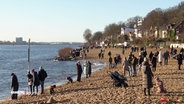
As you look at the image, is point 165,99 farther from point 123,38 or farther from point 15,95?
point 123,38

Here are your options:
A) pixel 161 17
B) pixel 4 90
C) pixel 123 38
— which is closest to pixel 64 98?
pixel 4 90

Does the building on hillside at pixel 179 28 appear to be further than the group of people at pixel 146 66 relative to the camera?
Yes

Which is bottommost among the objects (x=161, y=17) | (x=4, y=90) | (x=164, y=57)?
(x=4, y=90)

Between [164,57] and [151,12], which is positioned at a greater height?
[151,12]

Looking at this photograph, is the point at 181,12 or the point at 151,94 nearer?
the point at 151,94

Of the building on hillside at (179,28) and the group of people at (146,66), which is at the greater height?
the building on hillside at (179,28)

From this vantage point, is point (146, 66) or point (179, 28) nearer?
point (146, 66)

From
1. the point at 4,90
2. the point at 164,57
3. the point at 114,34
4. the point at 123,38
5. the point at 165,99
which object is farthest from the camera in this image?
the point at 114,34

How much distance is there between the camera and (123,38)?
143 meters

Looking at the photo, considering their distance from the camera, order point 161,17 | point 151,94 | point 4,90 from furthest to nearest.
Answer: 1. point 161,17
2. point 4,90
3. point 151,94

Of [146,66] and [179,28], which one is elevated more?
[179,28]

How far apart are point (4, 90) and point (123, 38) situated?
116 meters

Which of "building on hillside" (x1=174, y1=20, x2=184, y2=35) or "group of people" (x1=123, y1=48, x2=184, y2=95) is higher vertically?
"building on hillside" (x1=174, y1=20, x2=184, y2=35)

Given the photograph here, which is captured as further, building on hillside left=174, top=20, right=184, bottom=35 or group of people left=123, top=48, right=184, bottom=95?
building on hillside left=174, top=20, right=184, bottom=35
